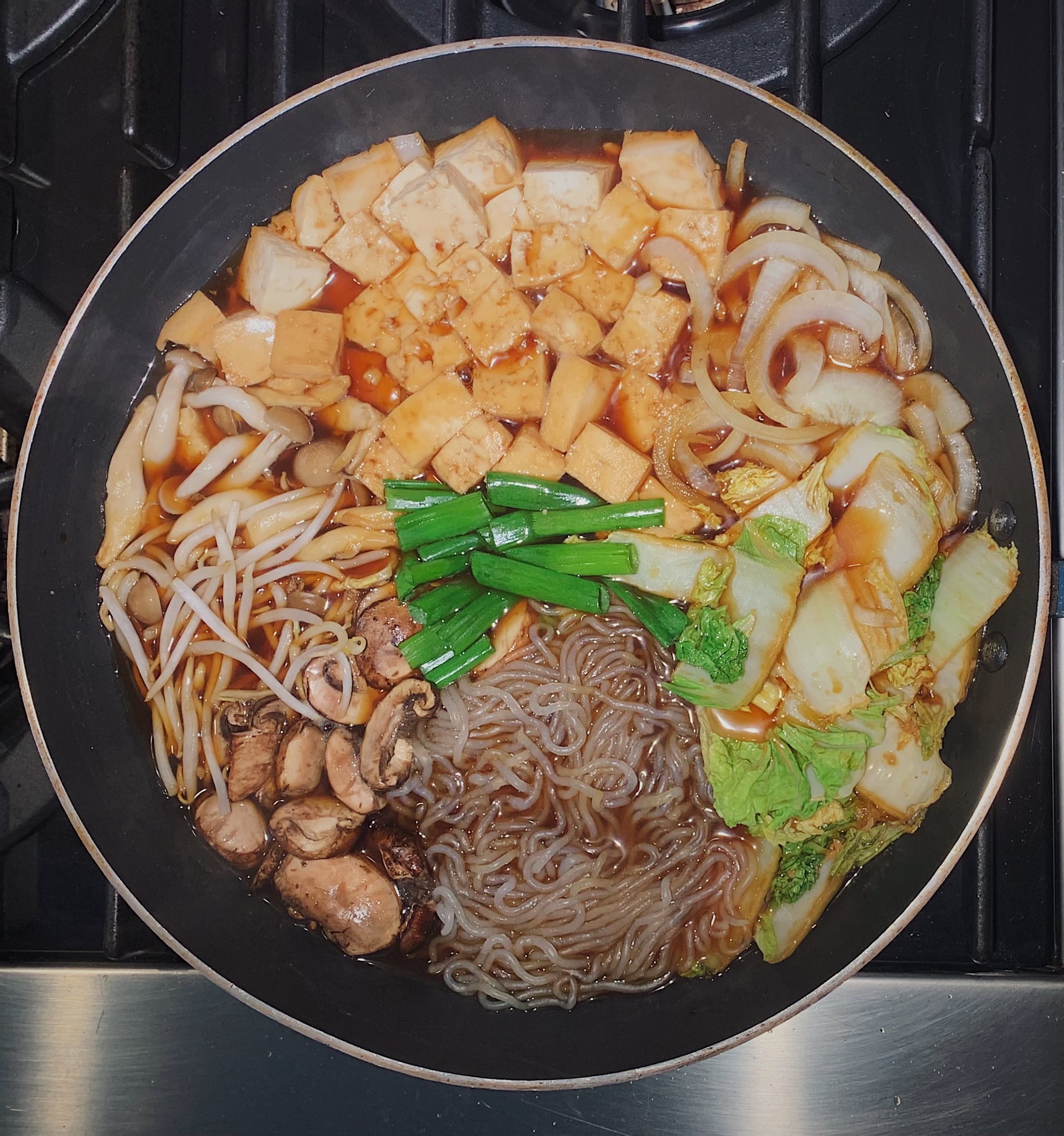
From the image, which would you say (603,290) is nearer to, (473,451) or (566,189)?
(566,189)

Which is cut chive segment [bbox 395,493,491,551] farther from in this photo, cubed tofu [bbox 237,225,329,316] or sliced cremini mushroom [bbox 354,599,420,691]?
cubed tofu [bbox 237,225,329,316]

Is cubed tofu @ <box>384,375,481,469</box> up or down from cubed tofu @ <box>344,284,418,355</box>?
down

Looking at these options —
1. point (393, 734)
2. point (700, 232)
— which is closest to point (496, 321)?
point (700, 232)

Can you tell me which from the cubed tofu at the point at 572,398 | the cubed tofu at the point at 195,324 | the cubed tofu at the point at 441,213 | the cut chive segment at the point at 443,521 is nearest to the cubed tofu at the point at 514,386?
the cubed tofu at the point at 572,398

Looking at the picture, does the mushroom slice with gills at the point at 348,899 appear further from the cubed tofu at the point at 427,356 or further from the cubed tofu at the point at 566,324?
the cubed tofu at the point at 566,324

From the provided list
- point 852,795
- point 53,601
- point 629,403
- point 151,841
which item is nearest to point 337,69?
point 629,403

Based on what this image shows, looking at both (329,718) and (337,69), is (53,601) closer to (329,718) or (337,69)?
(329,718)

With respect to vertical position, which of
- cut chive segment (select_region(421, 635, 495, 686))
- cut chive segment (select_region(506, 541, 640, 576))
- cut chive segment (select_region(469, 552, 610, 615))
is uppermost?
cut chive segment (select_region(506, 541, 640, 576))

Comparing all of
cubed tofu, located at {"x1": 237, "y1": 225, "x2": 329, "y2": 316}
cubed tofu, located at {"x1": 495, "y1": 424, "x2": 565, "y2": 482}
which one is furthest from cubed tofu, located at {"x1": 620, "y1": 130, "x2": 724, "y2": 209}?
cubed tofu, located at {"x1": 237, "y1": 225, "x2": 329, "y2": 316}
